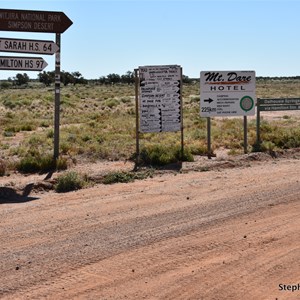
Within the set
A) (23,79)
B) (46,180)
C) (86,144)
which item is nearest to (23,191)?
(46,180)

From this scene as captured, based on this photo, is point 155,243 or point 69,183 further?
point 69,183

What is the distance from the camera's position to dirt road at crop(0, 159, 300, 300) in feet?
18.6

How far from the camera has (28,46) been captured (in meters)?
12.8

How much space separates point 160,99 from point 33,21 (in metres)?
4.04

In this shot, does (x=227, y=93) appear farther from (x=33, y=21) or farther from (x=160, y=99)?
(x=33, y=21)

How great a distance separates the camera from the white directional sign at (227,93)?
1625 centimetres

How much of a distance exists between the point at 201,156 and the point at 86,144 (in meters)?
4.14

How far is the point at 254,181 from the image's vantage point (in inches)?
450

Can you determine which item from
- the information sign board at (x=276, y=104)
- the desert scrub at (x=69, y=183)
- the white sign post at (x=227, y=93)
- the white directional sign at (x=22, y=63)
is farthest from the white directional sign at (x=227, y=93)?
the desert scrub at (x=69, y=183)

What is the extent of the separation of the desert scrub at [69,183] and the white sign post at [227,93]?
607 cm

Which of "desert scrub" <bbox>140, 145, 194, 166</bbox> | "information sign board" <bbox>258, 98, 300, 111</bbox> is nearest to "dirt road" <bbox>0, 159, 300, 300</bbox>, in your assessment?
"desert scrub" <bbox>140, 145, 194, 166</bbox>

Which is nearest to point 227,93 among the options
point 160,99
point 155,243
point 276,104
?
point 276,104

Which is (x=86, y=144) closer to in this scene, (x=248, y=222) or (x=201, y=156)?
(x=201, y=156)

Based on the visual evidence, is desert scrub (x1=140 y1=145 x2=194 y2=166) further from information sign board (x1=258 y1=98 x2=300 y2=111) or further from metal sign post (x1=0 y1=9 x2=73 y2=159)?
information sign board (x1=258 y1=98 x2=300 y2=111)
